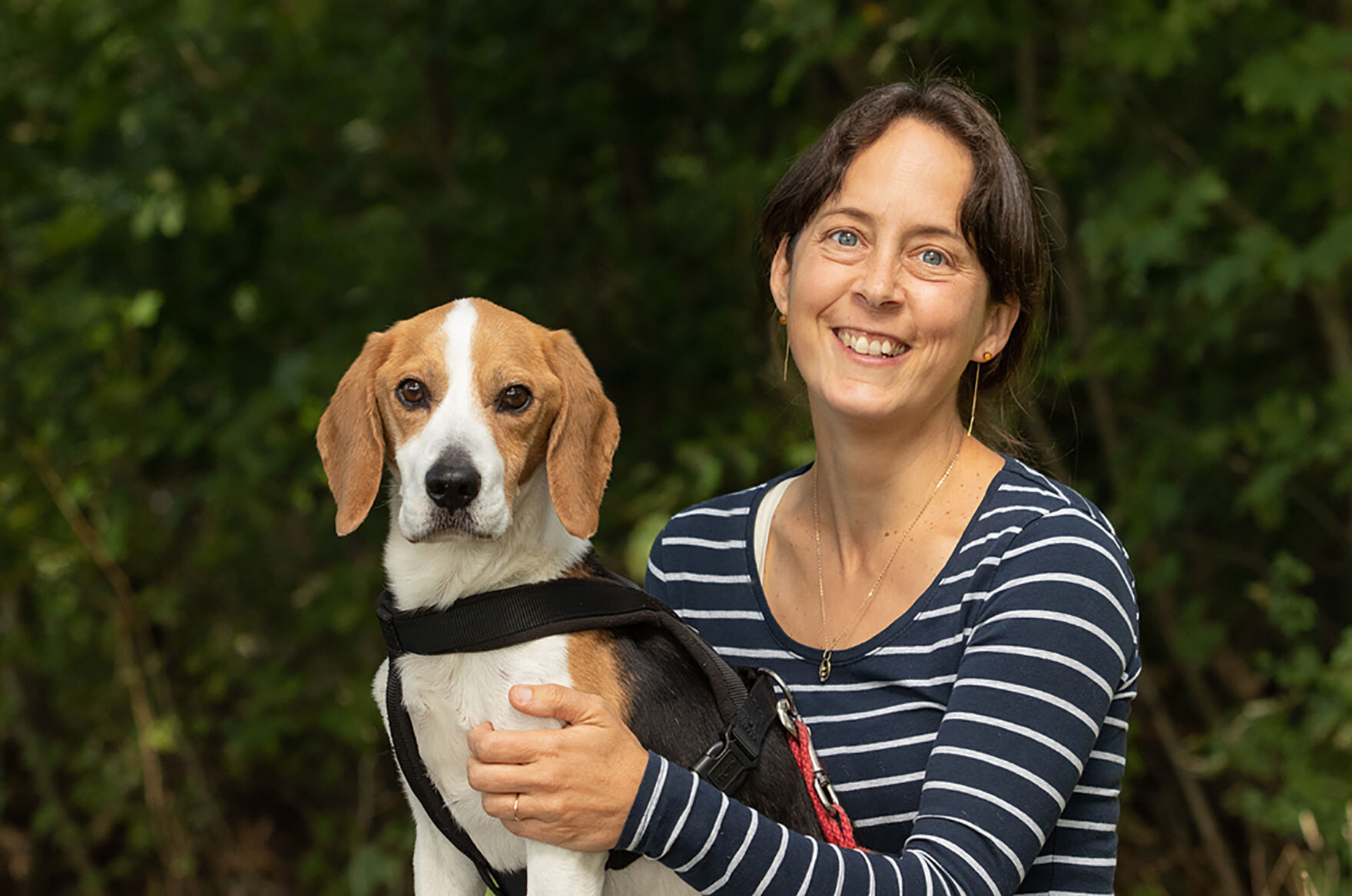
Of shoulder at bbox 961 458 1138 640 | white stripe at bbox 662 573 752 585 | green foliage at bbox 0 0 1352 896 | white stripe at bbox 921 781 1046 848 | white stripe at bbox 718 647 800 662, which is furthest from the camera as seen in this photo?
green foliage at bbox 0 0 1352 896

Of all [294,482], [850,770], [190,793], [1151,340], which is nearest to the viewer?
[850,770]

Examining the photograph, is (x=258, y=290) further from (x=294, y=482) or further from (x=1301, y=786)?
(x=1301, y=786)

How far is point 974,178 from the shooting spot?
2154mm

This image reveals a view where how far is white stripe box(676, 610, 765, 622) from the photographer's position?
2.37 metres

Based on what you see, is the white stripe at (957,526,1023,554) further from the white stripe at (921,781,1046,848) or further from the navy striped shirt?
the white stripe at (921,781,1046,848)

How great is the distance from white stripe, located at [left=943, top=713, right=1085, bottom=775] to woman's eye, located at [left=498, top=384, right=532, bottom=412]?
87cm

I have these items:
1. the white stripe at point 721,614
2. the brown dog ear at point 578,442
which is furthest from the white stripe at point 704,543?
the brown dog ear at point 578,442

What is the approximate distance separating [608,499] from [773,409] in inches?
28.5

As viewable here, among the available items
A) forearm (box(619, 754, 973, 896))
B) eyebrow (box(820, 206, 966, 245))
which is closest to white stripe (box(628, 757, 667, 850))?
forearm (box(619, 754, 973, 896))

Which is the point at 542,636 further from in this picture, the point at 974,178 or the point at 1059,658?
the point at 974,178

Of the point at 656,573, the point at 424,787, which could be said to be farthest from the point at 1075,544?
the point at 424,787

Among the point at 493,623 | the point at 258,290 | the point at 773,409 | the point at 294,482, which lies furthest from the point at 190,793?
the point at 493,623

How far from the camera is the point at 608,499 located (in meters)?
4.48

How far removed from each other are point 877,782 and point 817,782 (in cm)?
11
